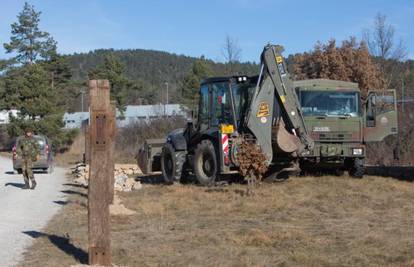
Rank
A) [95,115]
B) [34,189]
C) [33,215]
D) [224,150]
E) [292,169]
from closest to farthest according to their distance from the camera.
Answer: [95,115] < [33,215] < [224,150] < [292,169] < [34,189]

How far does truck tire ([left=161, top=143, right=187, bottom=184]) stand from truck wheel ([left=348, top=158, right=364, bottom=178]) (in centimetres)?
512

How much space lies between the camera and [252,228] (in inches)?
420

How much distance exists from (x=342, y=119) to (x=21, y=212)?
9517 mm

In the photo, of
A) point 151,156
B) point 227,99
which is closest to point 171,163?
point 151,156

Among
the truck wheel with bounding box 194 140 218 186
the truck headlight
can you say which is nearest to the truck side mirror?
the truck headlight

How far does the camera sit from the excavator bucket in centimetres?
1725

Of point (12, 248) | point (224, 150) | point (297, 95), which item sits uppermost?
point (297, 95)

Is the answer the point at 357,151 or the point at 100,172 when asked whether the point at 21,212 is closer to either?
the point at 100,172

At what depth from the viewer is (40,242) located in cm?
1017

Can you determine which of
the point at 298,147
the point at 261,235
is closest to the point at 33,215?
the point at 261,235

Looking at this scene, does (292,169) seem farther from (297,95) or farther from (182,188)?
(182,188)

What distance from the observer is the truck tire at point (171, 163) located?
63.3ft

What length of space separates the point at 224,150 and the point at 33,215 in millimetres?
5542

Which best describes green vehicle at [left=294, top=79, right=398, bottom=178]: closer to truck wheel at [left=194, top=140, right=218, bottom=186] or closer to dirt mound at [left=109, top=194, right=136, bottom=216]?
truck wheel at [left=194, top=140, right=218, bottom=186]
